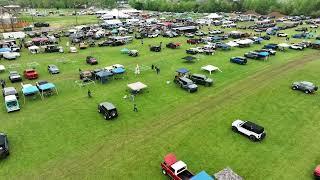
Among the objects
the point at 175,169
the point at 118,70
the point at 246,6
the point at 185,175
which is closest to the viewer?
the point at 175,169

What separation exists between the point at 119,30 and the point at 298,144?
248 ft

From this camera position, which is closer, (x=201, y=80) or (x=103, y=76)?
(x=201, y=80)

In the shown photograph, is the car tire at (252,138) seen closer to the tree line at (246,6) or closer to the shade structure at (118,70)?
the shade structure at (118,70)

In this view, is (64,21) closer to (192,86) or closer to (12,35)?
(12,35)

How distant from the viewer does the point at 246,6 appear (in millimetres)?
164000

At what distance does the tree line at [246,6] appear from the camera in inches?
5404

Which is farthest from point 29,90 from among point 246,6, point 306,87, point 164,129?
point 246,6

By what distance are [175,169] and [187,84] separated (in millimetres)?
20741

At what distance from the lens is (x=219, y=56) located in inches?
2379

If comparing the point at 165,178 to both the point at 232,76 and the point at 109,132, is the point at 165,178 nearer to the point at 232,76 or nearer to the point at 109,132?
the point at 109,132

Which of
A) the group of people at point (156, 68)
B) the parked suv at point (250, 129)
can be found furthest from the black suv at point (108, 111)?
the group of people at point (156, 68)

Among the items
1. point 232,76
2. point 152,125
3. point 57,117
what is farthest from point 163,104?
point 232,76

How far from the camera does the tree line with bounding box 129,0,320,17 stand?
450ft

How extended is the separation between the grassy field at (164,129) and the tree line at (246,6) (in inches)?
4229
